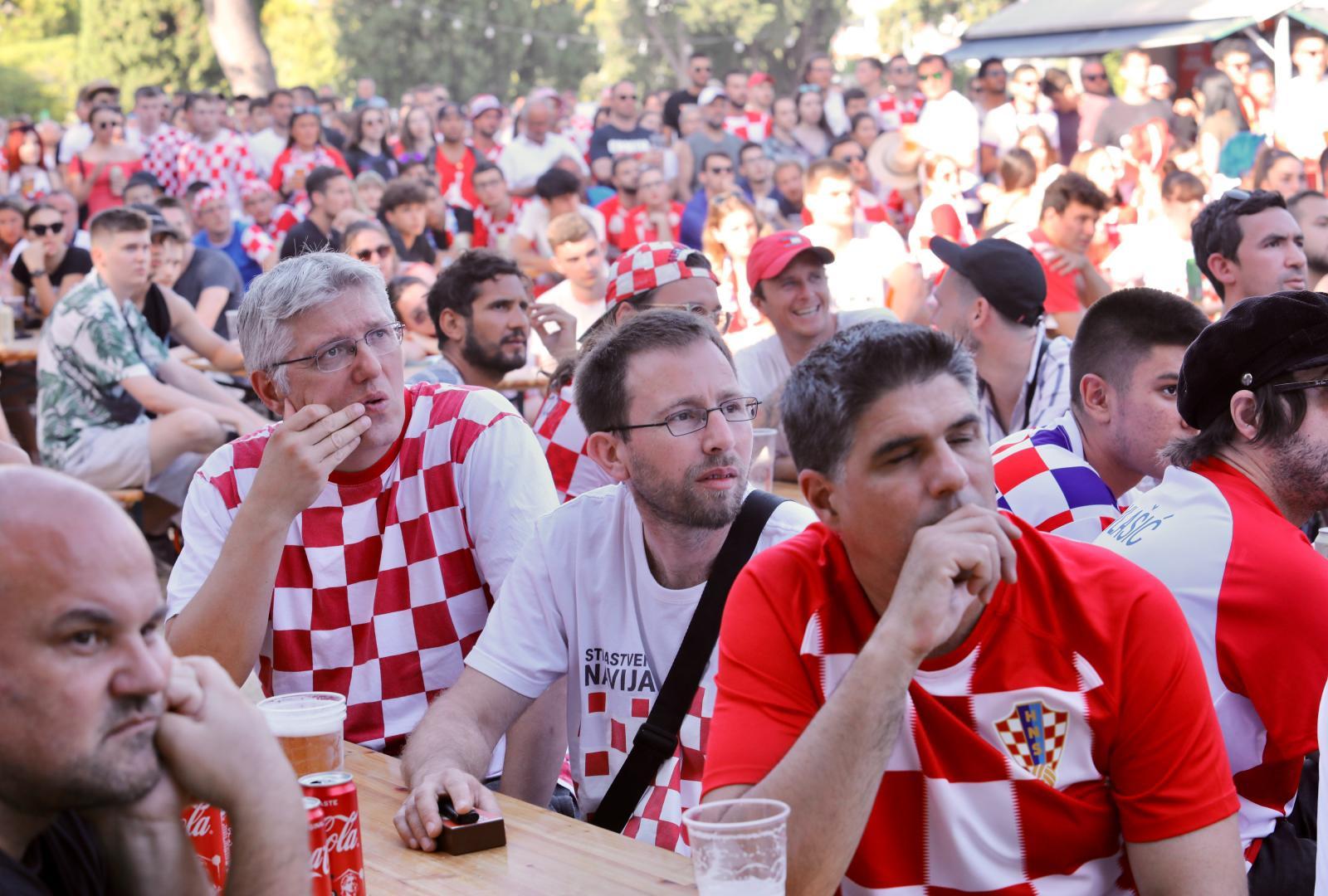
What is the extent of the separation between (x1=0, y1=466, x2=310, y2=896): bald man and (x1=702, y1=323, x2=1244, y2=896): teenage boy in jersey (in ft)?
2.21

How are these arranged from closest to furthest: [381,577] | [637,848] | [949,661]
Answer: [949,661] → [637,848] → [381,577]

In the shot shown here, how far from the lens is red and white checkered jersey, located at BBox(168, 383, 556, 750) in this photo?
3.06 metres

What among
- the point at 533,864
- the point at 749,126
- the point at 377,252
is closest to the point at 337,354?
the point at 533,864

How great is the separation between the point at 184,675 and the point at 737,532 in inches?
49.2

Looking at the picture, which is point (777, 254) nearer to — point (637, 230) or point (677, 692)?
point (677, 692)

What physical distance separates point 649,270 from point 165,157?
10.5m

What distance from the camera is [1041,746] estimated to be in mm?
1907

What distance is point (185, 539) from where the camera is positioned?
123 inches

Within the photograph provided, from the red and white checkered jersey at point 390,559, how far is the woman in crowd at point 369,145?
11465 millimetres

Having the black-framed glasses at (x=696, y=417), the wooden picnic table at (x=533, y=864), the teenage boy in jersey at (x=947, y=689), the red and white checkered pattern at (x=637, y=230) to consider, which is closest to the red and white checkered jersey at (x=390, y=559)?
the black-framed glasses at (x=696, y=417)

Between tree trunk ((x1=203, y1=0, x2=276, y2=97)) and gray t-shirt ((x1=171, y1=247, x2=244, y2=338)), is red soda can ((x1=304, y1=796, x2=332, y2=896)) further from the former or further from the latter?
tree trunk ((x1=203, y1=0, x2=276, y2=97))

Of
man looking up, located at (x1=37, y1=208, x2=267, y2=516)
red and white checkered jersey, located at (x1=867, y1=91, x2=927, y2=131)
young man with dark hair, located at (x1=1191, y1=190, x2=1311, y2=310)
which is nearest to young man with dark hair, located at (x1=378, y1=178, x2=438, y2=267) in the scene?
man looking up, located at (x1=37, y1=208, x2=267, y2=516)

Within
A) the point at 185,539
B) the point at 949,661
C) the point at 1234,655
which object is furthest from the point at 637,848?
the point at 185,539

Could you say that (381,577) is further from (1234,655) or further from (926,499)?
(1234,655)
